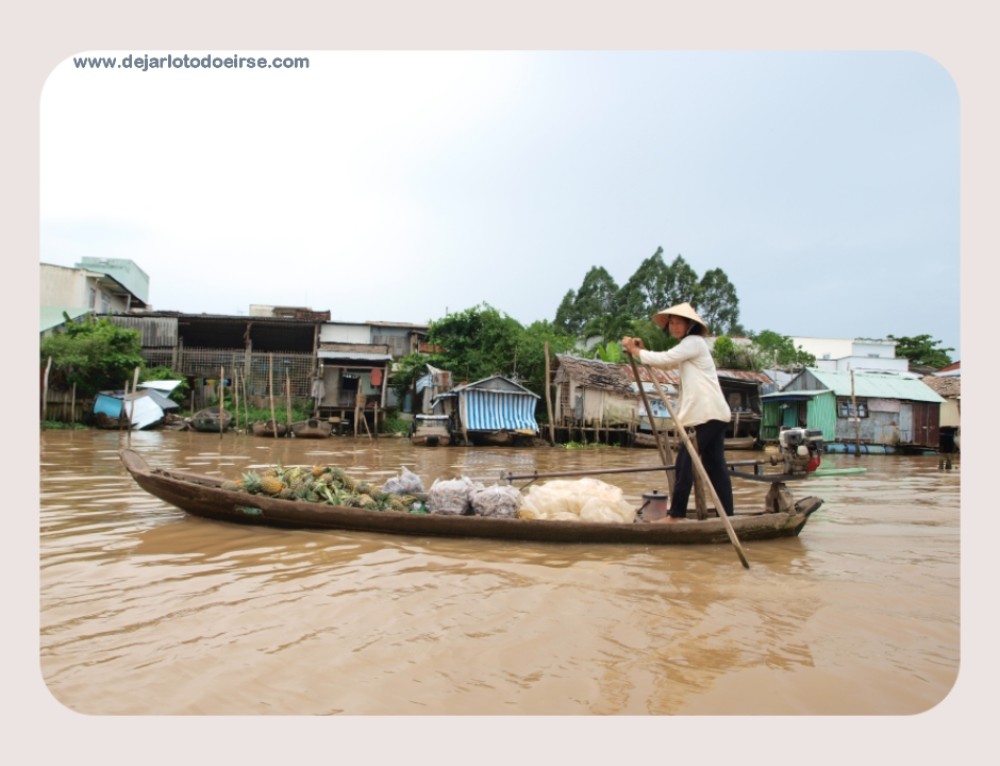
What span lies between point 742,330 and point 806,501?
27826mm

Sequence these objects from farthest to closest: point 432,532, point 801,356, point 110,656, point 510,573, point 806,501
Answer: point 801,356
point 806,501
point 432,532
point 510,573
point 110,656

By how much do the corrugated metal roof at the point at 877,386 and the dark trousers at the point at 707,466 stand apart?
15801 mm

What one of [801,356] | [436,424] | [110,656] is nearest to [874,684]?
[110,656]

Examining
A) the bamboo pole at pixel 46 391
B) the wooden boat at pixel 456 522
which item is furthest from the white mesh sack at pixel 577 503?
the bamboo pole at pixel 46 391

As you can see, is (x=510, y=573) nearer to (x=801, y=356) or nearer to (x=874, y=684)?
(x=874, y=684)

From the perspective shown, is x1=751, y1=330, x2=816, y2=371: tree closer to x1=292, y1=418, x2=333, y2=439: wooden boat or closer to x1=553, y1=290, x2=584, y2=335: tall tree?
x1=553, y1=290, x2=584, y2=335: tall tree

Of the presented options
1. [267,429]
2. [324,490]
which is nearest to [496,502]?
[324,490]

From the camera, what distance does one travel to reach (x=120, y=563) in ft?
11.9

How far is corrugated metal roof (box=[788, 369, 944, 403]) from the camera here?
60.4 feet

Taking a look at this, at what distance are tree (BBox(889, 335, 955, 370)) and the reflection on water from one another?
1072 inches

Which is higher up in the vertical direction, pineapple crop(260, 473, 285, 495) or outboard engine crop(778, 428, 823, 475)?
outboard engine crop(778, 428, 823, 475)

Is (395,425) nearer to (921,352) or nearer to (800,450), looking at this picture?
(800,450)

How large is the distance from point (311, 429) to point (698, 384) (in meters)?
15.9

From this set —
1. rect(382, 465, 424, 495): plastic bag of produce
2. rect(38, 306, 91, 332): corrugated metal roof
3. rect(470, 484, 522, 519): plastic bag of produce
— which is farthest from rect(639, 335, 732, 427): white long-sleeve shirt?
rect(38, 306, 91, 332): corrugated metal roof
